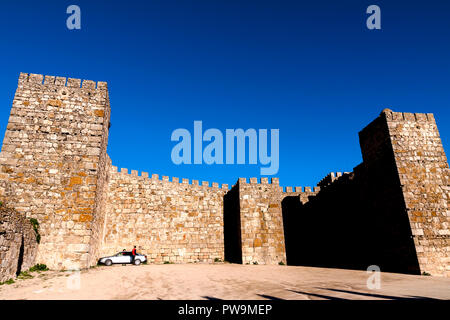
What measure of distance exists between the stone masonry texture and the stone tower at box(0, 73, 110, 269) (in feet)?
0.12

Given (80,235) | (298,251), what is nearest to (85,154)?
(80,235)

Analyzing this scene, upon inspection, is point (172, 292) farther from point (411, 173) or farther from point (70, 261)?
point (411, 173)

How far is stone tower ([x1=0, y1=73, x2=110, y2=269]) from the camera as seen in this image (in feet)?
32.1

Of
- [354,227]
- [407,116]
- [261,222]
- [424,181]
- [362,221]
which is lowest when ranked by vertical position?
[354,227]

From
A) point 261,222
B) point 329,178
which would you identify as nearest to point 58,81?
point 261,222

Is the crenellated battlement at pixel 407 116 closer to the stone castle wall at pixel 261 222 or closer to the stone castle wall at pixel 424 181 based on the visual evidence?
the stone castle wall at pixel 424 181

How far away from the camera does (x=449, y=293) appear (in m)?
6.59

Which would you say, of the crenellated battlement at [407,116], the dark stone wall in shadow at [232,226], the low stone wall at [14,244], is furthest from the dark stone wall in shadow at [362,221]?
→ the low stone wall at [14,244]

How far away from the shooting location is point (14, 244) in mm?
7703

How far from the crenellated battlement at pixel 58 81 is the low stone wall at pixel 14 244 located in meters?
6.02

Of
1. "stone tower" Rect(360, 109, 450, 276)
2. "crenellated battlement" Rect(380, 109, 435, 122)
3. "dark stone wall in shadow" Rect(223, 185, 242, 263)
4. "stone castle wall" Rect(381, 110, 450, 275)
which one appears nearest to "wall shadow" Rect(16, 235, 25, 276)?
"dark stone wall in shadow" Rect(223, 185, 242, 263)

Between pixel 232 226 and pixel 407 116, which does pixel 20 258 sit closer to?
pixel 232 226

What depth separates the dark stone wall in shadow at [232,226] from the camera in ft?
59.3

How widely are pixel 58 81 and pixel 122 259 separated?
410 inches
